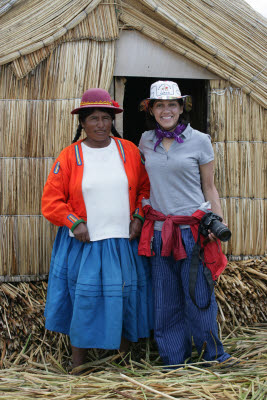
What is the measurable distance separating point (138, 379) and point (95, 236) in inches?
34.8

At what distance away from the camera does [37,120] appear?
332cm

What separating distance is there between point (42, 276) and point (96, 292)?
31.9 inches

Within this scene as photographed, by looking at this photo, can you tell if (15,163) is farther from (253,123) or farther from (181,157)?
(253,123)

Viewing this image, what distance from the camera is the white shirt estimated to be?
2.78m

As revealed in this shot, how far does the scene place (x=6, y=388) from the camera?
268cm

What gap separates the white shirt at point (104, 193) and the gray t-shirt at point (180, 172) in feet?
0.67

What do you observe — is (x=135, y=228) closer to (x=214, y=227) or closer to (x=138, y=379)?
(x=214, y=227)

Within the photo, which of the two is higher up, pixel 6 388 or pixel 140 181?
pixel 140 181

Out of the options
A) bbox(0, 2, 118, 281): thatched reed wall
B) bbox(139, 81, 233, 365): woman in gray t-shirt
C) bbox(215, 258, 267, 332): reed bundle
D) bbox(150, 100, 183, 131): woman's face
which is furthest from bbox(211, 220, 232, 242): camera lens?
bbox(0, 2, 118, 281): thatched reed wall

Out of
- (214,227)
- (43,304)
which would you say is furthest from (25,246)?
(214,227)

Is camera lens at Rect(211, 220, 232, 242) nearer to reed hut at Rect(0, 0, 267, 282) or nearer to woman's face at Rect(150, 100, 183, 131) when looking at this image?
woman's face at Rect(150, 100, 183, 131)

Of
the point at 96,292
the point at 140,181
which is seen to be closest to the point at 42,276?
the point at 96,292

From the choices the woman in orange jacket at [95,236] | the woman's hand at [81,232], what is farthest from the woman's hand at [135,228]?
the woman's hand at [81,232]

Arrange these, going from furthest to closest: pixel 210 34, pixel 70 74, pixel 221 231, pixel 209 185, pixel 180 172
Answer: pixel 210 34, pixel 70 74, pixel 209 185, pixel 180 172, pixel 221 231
